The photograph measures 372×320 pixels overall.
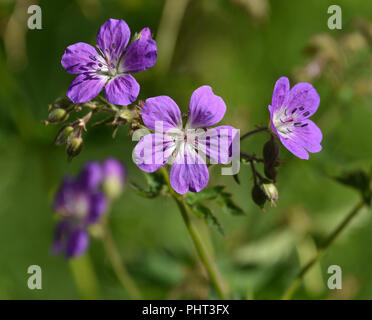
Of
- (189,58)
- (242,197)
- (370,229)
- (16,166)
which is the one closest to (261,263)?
(242,197)

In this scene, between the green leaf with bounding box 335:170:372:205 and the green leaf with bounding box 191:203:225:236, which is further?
the green leaf with bounding box 335:170:372:205

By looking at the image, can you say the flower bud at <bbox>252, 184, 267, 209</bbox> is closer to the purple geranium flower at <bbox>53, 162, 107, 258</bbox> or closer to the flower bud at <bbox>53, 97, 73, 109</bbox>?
the flower bud at <bbox>53, 97, 73, 109</bbox>

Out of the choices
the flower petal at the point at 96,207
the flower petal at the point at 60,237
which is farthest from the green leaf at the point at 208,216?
the flower petal at the point at 60,237

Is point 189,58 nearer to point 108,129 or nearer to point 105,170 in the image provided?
point 108,129

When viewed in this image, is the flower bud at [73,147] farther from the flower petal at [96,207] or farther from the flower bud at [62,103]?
the flower petal at [96,207]

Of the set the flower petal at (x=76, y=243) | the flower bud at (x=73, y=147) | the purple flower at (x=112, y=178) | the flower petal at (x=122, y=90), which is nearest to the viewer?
the flower petal at (x=122, y=90)

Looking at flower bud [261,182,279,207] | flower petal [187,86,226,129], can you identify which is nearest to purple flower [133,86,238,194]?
flower petal [187,86,226,129]
